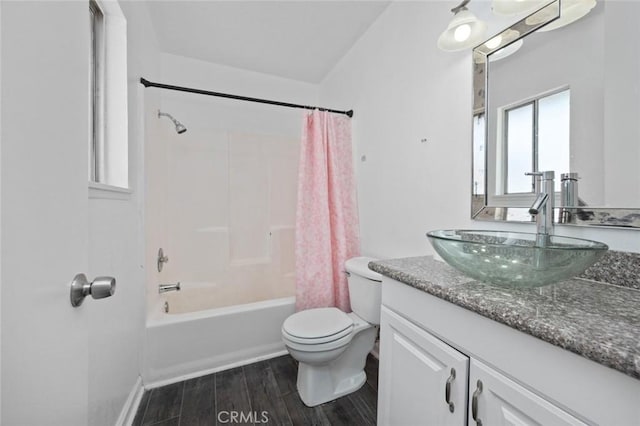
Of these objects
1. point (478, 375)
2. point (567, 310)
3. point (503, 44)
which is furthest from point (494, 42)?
point (478, 375)

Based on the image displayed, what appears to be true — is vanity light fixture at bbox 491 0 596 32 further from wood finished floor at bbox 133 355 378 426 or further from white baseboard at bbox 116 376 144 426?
white baseboard at bbox 116 376 144 426

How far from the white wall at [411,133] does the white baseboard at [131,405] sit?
1648mm

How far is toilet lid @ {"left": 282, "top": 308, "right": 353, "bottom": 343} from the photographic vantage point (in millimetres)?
1361

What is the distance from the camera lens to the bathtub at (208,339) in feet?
5.21

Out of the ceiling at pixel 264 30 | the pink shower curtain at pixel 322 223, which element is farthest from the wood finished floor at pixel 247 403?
the ceiling at pixel 264 30

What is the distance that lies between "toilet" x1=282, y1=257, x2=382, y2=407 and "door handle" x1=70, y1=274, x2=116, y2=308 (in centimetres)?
100

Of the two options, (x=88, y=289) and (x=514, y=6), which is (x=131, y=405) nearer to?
(x=88, y=289)

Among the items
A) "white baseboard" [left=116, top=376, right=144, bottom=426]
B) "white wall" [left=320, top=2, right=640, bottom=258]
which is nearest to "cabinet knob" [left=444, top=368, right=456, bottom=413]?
"white wall" [left=320, top=2, right=640, bottom=258]

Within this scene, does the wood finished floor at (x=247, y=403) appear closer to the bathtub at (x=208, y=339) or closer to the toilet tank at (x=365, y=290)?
the bathtub at (x=208, y=339)

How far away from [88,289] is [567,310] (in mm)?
1071

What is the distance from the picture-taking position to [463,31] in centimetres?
113

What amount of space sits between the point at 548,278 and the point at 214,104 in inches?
102

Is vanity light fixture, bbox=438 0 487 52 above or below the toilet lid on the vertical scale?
above

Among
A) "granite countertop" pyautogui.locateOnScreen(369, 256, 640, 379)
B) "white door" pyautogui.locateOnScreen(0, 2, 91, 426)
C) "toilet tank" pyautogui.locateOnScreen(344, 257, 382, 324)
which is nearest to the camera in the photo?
"white door" pyautogui.locateOnScreen(0, 2, 91, 426)
